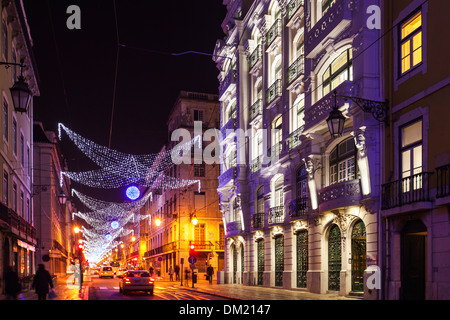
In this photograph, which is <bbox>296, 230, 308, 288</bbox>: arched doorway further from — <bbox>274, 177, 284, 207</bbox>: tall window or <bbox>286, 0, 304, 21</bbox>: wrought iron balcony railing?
<bbox>286, 0, 304, 21</bbox>: wrought iron balcony railing

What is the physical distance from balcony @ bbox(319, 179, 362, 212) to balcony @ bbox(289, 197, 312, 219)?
8.64 feet

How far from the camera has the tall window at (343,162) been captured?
2344 centimetres

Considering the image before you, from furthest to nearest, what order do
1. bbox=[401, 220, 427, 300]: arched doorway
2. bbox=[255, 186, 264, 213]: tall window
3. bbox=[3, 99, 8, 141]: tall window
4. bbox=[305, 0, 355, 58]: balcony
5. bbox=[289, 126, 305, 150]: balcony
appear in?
1. bbox=[255, 186, 264, 213]: tall window
2. bbox=[289, 126, 305, 150]: balcony
3. bbox=[3, 99, 8, 141]: tall window
4. bbox=[305, 0, 355, 58]: balcony
5. bbox=[401, 220, 427, 300]: arched doorway

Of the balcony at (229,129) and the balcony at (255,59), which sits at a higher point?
the balcony at (255,59)

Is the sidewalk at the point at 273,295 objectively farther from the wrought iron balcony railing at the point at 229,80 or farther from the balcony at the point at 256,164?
the wrought iron balcony railing at the point at 229,80

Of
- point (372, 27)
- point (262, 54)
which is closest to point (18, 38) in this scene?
point (262, 54)

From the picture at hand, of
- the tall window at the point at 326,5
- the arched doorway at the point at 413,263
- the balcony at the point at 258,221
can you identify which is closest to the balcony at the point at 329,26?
the tall window at the point at 326,5

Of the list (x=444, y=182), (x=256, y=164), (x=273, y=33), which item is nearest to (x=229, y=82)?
(x=256, y=164)

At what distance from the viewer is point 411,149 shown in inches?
755

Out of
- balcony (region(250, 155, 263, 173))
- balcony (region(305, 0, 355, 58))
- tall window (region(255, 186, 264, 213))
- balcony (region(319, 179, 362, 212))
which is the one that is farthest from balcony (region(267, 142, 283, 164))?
balcony (region(319, 179, 362, 212))

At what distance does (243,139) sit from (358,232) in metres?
15.5

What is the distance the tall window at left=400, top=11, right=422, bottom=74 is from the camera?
1886 centimetres

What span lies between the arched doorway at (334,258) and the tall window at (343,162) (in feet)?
7.55
